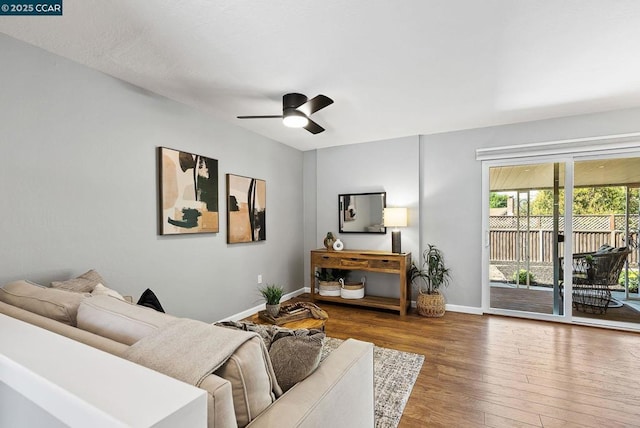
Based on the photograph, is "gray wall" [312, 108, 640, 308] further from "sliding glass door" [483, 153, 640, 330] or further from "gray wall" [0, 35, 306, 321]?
"gray wall" [0, 35, 306, 321]

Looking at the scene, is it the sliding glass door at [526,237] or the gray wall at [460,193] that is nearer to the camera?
the sliding glass door at [526,237]

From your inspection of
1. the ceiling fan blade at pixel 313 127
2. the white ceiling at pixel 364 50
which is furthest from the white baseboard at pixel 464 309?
the ceiling fan blade at pixel 313 127

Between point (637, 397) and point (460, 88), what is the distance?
265cm

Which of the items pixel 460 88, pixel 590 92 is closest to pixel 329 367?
pixel 460 88

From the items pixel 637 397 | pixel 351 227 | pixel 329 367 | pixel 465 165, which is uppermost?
pixel 465 165

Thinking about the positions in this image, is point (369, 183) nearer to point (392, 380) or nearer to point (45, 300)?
point (392, 380)

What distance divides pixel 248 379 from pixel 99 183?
223 centimetres

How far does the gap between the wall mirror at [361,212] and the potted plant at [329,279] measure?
0.65 metres

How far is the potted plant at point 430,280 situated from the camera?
378cm

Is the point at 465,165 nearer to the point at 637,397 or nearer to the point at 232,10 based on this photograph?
the point at 637,397

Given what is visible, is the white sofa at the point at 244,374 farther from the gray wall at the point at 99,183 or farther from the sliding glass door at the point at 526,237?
the sliding glass door at the point at 526,237

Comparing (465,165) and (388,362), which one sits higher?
(465,165)

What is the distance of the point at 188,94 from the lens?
111 inches

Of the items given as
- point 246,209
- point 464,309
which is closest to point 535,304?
point 464,309
